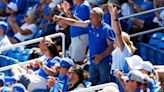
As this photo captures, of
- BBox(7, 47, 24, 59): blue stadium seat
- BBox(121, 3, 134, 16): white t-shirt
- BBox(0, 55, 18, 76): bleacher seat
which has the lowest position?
BBox(0, 55, 18, 76): bleacher seat

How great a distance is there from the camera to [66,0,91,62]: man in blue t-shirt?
8.88 meters

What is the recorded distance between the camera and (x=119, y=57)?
7.46 metres

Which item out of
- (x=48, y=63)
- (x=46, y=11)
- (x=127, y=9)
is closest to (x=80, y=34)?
(x=48, y=63)

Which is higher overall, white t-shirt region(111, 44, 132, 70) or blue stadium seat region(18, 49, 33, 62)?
blue stadium seat region(18, 49, 33, 62)

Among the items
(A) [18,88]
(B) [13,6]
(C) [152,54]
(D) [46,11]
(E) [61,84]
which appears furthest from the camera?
(B) [13,6]

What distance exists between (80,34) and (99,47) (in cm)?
99

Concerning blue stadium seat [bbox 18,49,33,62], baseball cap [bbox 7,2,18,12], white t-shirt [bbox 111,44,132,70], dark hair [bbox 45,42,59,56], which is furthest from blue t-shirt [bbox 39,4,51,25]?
white t-shirt [bbox 111,44,132,70]

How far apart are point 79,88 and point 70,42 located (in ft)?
Result: 9.25

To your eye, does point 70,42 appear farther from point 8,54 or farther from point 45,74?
point 45,74

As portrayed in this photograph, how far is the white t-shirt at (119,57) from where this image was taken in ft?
24.3

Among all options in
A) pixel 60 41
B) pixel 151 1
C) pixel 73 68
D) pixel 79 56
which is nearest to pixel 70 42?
pixel 60 41

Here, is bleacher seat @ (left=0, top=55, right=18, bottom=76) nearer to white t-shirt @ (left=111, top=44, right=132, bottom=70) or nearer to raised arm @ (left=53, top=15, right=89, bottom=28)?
raised arm @ (left=53, top=15, right=89, bottom=28)

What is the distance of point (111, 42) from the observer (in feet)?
25.9

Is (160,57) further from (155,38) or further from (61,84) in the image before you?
(61,84)
